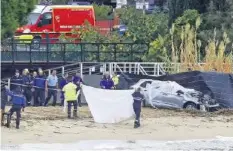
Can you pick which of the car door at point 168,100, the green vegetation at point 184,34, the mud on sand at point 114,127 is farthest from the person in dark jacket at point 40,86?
the green vegetation at point 184,34

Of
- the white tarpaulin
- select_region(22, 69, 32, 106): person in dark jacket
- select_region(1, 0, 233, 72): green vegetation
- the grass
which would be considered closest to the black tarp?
the grass

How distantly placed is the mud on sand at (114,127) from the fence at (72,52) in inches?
251

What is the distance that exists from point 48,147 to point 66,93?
594cm

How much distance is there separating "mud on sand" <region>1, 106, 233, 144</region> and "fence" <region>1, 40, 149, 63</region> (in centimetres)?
637

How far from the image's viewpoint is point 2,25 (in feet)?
70.9

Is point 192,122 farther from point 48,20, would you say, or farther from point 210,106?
point 48,20

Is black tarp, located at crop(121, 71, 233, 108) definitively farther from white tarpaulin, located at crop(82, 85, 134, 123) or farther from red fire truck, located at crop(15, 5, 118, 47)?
red fire truck, located at crop(15, 5, 118, 47)

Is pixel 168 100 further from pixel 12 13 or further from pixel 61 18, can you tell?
pixel 61 18

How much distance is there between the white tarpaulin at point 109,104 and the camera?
27672 mm

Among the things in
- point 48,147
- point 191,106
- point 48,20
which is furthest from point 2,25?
point 48,20

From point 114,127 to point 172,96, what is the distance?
469 centimetres

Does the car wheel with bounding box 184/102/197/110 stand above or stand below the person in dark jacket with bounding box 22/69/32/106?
below

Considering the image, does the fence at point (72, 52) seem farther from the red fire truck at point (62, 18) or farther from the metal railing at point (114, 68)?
the red fire truck at point (62, 18)

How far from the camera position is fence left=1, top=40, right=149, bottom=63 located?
120 ft
